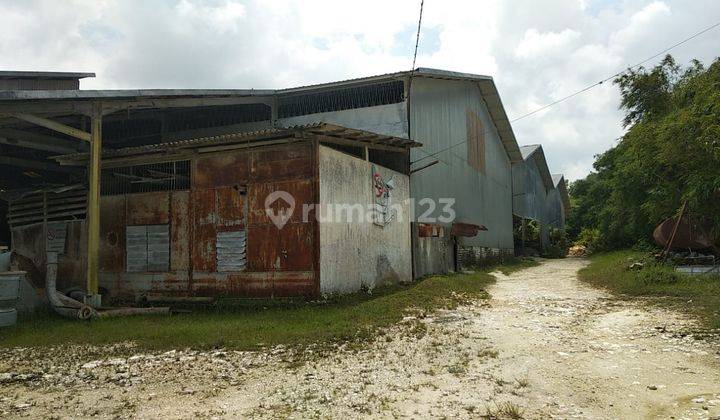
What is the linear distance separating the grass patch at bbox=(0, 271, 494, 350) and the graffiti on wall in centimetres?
207

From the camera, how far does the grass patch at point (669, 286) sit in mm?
9172

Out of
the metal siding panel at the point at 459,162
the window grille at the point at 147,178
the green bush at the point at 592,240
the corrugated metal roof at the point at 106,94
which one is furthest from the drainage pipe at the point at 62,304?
the green bush at the point at 592,240

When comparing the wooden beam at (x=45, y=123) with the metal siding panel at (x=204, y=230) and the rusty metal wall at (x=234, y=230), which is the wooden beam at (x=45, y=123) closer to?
the rusty metal wall at (x=234, y=230)

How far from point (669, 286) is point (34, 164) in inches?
697

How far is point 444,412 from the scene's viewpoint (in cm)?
436

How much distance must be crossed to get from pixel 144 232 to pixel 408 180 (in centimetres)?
707

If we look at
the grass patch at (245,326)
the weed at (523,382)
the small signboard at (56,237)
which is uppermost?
the small signboard at (56,237)

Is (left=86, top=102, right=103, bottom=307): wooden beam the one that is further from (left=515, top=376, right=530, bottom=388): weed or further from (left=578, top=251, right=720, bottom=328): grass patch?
(left=578, top=251, right=720, bottom=328): grass patch

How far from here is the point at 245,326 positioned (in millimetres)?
8344

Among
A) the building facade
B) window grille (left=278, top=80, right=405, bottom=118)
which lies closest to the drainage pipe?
the building facade

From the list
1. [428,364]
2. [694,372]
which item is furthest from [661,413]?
[428,364]

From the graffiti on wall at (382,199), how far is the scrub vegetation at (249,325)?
6.60ft

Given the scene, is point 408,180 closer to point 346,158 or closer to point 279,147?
point 346,158

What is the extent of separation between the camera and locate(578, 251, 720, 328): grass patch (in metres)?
9.17
